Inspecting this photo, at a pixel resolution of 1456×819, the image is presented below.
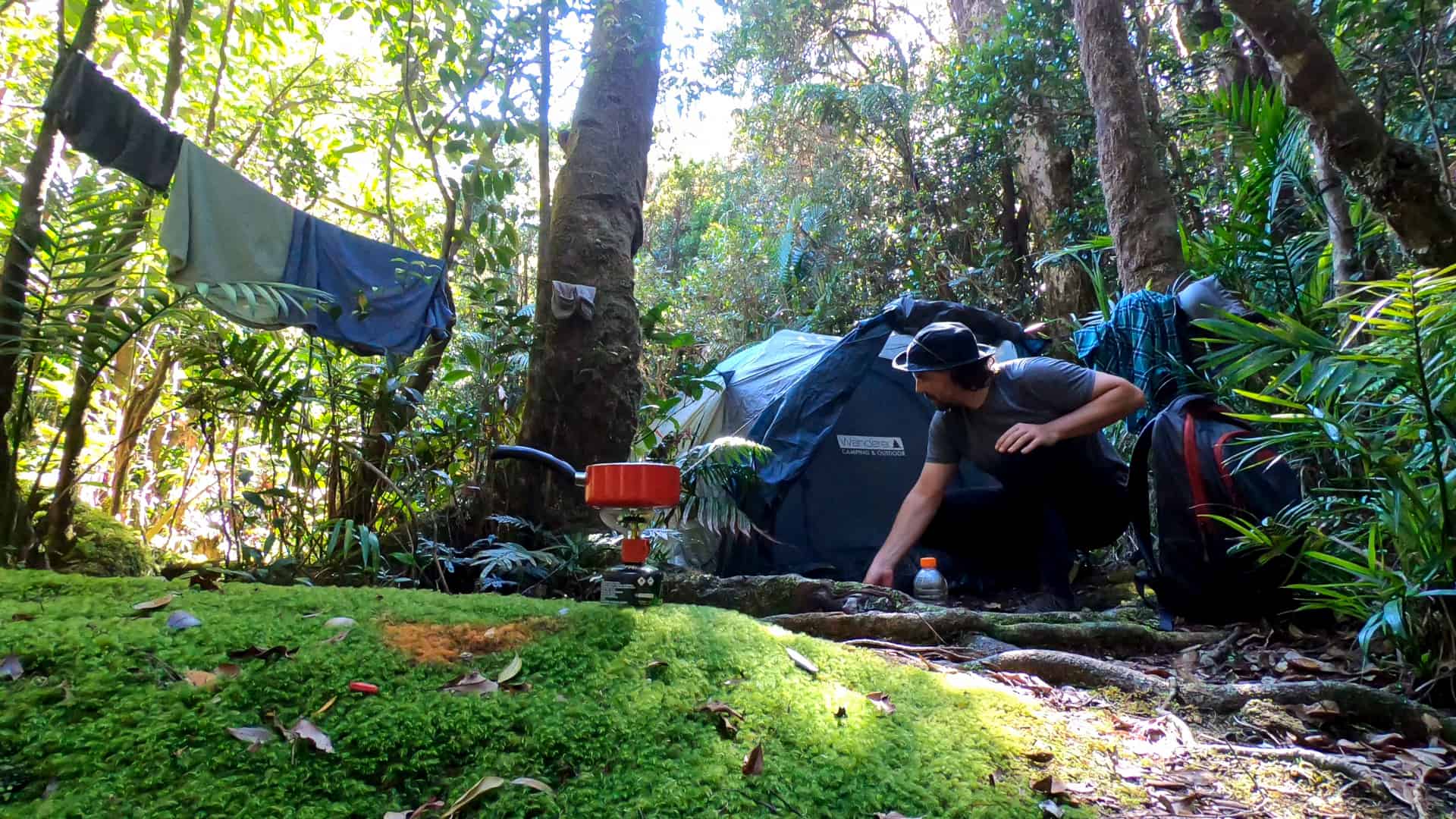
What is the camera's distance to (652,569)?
166cm

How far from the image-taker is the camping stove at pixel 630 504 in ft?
4.86

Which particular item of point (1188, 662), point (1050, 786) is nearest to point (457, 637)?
point (1050, 786)

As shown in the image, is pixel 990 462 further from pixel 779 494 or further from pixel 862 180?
pixel 862 180

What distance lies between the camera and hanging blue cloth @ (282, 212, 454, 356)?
3695 millimetres

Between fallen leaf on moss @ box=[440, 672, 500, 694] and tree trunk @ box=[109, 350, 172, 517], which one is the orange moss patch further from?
tree trunk @ box=[109, 350, 172, 517]

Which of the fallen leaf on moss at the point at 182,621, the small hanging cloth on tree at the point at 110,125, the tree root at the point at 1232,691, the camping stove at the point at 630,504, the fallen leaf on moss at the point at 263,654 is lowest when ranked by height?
the tree root at the point at 1232,691

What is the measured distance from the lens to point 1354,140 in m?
2.37

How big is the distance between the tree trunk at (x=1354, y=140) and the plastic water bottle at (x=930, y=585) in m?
1.88

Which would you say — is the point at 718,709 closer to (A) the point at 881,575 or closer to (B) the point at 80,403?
(A) the point at 881,575

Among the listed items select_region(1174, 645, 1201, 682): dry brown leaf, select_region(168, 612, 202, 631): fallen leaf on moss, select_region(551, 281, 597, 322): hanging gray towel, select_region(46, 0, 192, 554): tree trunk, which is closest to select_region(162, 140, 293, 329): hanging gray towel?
select_region(46, 0, 192, 554): tree trunk

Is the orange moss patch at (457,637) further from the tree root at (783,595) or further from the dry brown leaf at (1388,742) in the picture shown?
the dry brown leaf at (1388,742)

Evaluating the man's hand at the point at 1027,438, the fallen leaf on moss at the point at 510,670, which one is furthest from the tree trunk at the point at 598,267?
the fallen leaf on moss at the point at 510,670

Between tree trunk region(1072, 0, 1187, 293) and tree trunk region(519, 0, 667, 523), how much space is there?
2626mm

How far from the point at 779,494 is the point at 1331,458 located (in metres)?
2.48
